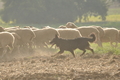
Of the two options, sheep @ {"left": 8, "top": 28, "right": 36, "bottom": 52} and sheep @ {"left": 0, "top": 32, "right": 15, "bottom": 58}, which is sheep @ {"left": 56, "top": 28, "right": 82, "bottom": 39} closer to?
sheep @ {"left": 8, "top": 28, "right": 36, "bottom": 52}

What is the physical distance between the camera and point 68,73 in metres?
8.64

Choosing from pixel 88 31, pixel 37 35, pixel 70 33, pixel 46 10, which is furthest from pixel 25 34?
pixel 46 10

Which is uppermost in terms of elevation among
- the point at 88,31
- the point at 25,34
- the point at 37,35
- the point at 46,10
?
the point at 46,10

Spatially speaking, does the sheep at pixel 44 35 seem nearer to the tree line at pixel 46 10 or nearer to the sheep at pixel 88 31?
the sheep at pixel 88 31

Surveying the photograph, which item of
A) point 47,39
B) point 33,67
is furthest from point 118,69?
point 47,39

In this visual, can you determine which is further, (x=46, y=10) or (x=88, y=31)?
(x=46, y=10)

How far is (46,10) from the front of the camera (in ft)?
193

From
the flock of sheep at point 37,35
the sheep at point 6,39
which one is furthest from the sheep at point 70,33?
the sheep at point 6,39

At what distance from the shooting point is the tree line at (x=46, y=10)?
186 ft

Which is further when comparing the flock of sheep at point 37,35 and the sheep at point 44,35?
the sheep at point 44,35

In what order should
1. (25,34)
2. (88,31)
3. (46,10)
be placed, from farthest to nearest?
(46,10), (88,31), (25,34)

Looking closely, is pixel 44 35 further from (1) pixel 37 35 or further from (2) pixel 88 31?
(2) pixel 88 31

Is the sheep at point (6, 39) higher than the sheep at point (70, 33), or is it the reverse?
the sheep at point (6, 39)

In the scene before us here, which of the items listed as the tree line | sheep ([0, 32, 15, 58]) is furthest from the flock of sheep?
the tree line
